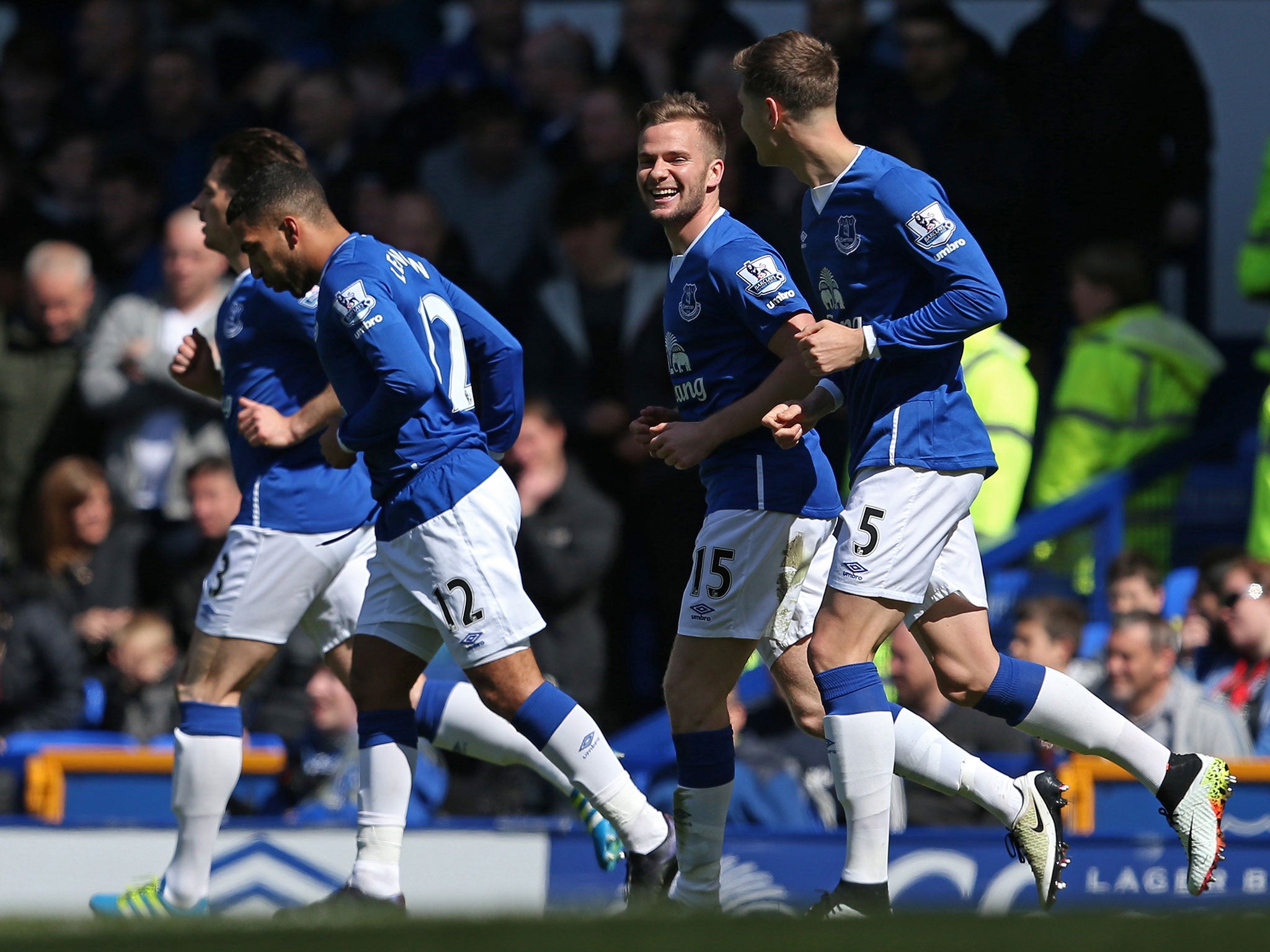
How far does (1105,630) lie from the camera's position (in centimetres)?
822

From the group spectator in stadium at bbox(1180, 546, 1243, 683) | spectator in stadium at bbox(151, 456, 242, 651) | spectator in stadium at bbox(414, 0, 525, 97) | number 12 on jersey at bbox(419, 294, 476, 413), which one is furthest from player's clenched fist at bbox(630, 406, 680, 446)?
spectator in stadium at bbox(414, 0, 525, 97)

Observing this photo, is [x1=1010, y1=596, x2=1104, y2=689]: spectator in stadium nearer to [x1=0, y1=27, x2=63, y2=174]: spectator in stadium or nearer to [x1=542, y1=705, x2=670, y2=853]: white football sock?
[x1=542, y1=705, x2=670, y2=853]: white football sock

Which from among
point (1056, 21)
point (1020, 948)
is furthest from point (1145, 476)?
point (1020, 948)

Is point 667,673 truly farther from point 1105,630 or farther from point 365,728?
point 1105,630

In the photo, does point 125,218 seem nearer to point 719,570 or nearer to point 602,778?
point 602,778

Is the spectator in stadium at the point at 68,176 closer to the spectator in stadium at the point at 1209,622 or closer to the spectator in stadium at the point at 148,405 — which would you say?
the spectator in stadium at the point at 148,405

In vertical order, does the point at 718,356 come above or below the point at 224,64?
below

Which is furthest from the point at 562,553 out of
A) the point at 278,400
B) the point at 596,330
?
the point at 278,400

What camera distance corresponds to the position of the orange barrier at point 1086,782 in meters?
6.79

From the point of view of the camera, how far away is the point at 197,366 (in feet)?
19.6

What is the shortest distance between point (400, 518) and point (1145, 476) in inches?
179

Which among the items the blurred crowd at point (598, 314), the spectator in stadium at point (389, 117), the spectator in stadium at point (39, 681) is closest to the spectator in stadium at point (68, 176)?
the blurred crowd at point (598, 314)

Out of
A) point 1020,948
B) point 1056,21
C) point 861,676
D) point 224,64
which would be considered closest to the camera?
point 1020,948

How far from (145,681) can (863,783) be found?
496cm
